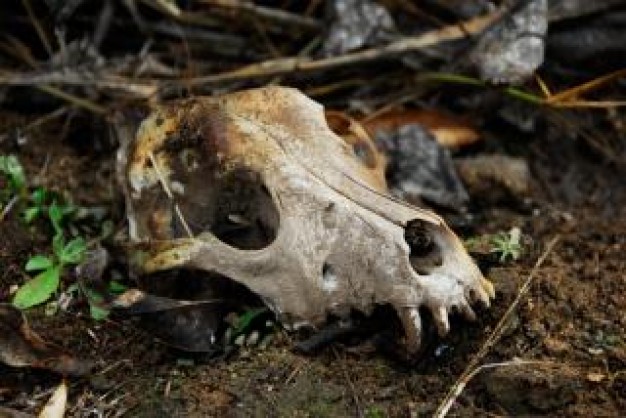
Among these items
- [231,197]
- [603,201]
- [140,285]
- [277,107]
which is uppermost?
[277,107]

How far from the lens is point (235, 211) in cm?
265

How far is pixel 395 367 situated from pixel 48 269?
1104 millimetres

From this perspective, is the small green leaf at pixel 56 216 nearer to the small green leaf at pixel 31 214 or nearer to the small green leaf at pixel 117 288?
the small green leaf at pixel 31 214

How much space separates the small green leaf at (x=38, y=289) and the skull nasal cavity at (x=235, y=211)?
1.48 ft

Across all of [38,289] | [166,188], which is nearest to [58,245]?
[38,289]

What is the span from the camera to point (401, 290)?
2.35 m

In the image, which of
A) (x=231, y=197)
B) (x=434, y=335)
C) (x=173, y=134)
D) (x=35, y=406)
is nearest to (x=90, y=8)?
(x=173, y=134)

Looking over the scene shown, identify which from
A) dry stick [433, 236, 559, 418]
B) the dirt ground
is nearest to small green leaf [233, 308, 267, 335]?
the dirt ground

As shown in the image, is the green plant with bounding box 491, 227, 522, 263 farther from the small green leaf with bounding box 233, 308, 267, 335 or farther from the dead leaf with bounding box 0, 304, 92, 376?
the dead leaf with bounding box 0, 304, 92, 376

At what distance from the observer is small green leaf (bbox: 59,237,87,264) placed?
2.81m

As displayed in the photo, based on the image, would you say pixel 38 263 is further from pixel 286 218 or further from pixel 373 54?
pixel 373 54

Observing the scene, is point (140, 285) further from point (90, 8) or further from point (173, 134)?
point (90, 8)

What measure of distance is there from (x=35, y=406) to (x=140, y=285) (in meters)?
0.44

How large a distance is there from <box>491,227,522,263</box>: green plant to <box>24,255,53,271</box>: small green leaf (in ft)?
4.41
